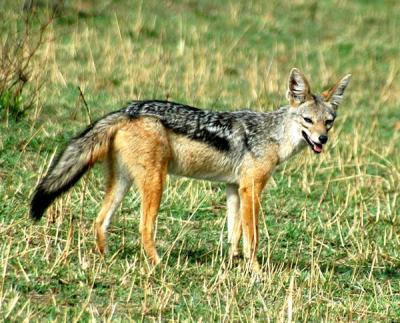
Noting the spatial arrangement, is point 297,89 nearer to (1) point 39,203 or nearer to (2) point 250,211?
(2) point 250,211

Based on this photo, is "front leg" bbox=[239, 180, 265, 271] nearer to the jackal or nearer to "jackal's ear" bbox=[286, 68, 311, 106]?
the jackal

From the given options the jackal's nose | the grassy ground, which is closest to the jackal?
the jackal's nose

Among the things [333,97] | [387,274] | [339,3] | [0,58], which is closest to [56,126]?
[0,58]

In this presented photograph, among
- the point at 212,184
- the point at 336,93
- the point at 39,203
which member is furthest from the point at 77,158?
the point at 212,184

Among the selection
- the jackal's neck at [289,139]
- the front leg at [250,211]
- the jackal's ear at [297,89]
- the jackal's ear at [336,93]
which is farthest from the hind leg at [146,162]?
the jackal's ear at [336,93]

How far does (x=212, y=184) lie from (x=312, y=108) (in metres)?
1.69

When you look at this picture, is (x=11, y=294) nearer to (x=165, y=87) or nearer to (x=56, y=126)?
(x=56, y=126)

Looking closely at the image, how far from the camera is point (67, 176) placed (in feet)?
25.0

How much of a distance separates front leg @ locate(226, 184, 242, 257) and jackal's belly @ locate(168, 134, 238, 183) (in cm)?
19

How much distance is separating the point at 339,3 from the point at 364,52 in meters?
2.39

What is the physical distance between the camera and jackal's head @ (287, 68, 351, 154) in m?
8.60

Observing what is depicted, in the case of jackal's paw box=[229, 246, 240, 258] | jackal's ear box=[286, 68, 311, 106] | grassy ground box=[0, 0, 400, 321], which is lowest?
jackal's paw box=[229, 246, 240, 258]

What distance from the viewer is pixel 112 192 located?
26.3 feet

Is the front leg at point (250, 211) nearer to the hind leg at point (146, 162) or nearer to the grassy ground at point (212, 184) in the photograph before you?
the grassy ground at point (212, 184)
